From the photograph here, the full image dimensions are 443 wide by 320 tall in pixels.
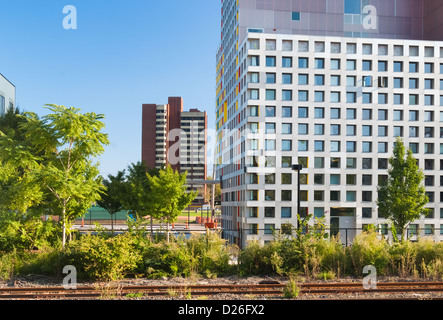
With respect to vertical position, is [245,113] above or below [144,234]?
above

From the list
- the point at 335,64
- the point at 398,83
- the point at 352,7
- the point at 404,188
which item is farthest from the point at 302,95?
the point at 404,188

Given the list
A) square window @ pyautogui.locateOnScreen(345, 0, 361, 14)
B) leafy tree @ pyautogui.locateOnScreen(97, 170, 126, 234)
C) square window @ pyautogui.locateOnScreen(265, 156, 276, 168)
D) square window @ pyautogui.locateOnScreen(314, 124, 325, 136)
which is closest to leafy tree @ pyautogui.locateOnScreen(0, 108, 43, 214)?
leafy tree @ pyautogui.locateOnScreen(97, 170, 126, 234)

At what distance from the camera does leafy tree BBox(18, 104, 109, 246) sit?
17125 millimetres

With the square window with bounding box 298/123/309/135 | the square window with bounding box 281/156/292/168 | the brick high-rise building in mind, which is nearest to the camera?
the square window with bounding box 281/156/292/168

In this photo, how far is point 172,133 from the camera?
16012cm

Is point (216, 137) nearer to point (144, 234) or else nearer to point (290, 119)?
point (290, 119)

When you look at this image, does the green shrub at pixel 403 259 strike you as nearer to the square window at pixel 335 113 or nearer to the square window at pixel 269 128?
the square window at pixel 269 128

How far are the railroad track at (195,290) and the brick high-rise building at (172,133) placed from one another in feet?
487

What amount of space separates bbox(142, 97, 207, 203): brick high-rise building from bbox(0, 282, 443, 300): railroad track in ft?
487

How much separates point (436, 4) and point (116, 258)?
52135 mm

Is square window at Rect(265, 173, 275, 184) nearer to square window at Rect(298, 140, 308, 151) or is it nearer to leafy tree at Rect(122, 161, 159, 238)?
square window at Rect(298, 140, 308, 151)

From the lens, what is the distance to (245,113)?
4728 centimetres

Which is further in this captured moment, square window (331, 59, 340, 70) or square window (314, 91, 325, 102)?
square window (314, 91, 325, 102)

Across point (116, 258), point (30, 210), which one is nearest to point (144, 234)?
point (116, 258)
